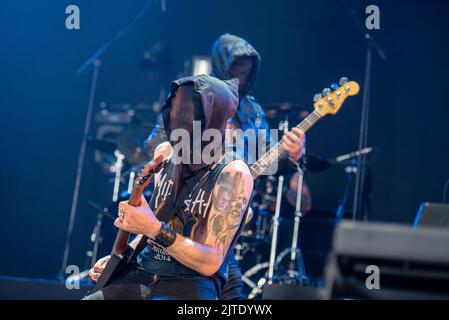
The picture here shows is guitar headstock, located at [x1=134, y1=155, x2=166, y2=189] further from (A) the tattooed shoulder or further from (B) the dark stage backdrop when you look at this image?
(B) the dark stage backdrop

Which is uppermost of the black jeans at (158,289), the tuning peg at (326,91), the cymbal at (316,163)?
the tuning peg at (326,91)

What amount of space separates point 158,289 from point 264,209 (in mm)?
4141

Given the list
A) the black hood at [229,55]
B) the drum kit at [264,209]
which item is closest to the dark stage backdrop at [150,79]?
the drum kit at [264,209]

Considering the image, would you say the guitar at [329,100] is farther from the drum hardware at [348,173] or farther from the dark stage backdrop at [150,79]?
the dark stage backdrop at [150,79]

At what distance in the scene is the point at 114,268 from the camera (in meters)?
3.43

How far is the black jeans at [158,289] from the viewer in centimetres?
322

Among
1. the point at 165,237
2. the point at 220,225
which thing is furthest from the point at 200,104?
the point at 165,237

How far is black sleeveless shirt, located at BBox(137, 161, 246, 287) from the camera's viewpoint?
3.40m

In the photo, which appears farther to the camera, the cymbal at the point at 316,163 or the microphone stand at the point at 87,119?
the microphone stand at the point at 87,119

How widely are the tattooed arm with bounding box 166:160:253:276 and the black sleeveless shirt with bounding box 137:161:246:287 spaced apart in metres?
0.07

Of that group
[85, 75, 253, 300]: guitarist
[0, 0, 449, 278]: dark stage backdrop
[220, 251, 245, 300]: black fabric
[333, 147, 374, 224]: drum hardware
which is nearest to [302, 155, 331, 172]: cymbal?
[333, 147, 374, 224]: drum hardware

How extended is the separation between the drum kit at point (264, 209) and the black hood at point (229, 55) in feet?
3.42

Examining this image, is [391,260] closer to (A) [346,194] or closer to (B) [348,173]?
(A) [346,194]

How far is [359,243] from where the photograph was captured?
1.51 meters
